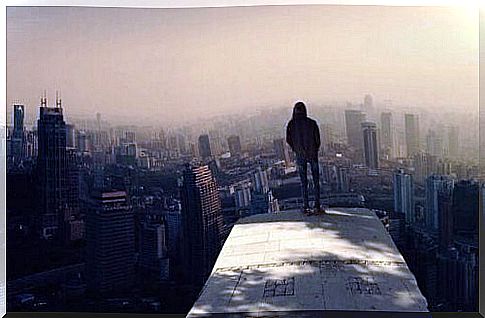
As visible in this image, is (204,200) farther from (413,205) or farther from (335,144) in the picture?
(413,205)

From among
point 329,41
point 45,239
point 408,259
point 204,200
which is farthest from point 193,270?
point 329,41

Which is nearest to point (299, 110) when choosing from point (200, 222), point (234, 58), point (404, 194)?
point (234, 58)

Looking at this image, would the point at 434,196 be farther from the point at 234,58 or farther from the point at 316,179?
the point at 234,58

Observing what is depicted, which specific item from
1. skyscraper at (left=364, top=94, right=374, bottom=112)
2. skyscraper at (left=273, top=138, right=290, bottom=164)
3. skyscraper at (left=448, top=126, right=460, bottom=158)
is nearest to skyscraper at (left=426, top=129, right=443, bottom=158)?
skyscraper at (left=448, top=126, right=460, bottom=158)

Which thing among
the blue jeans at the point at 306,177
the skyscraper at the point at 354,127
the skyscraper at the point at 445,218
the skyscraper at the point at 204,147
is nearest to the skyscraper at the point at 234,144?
the skyscraper at the point at 204,147

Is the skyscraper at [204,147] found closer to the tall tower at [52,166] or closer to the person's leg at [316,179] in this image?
the person's leg at [316,179]

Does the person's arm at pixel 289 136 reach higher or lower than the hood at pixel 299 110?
lower
